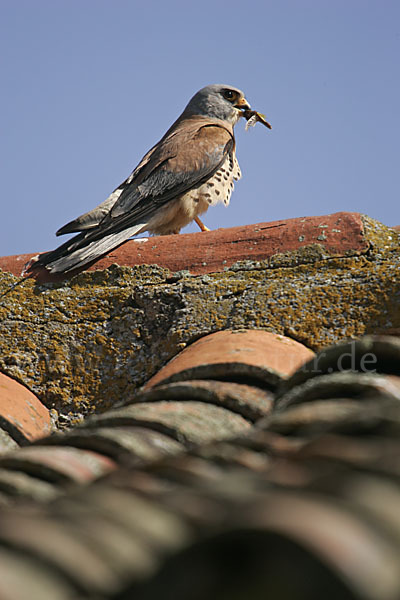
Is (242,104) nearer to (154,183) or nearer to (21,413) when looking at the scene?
(154,183)

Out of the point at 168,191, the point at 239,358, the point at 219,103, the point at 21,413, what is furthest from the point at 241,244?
the point at 219,103

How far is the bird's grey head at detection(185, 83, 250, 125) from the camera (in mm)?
6254

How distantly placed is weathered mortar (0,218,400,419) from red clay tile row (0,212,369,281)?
48mm

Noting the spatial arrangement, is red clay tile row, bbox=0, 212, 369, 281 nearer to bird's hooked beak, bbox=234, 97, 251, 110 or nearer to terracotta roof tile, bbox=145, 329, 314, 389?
terracotta roof tile, bbox=145, 329, 314, 389

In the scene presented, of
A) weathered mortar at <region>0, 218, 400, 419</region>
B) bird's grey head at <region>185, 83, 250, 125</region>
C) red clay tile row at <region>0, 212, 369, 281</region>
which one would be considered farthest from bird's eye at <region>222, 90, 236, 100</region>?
weathered mortar at <region>0, 218, 400, 419</region>

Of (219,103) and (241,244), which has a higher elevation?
(219,103)

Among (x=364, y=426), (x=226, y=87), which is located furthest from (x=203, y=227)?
(x=364, y=426)

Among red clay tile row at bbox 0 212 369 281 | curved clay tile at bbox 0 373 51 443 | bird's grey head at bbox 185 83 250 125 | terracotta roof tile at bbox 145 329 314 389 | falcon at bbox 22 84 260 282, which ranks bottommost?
curved clay tile at bbox 0 373 51 443

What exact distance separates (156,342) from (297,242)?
0.72 meters

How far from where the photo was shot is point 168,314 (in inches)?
106

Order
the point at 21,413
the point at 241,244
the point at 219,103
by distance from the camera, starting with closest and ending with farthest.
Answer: the point at 21,413 → the point at 241,244 → the point at 219,103

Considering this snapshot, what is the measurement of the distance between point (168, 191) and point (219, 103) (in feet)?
6.37

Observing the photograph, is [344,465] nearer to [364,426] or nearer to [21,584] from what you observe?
[364,426]

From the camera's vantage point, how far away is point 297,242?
2840 millimetres
